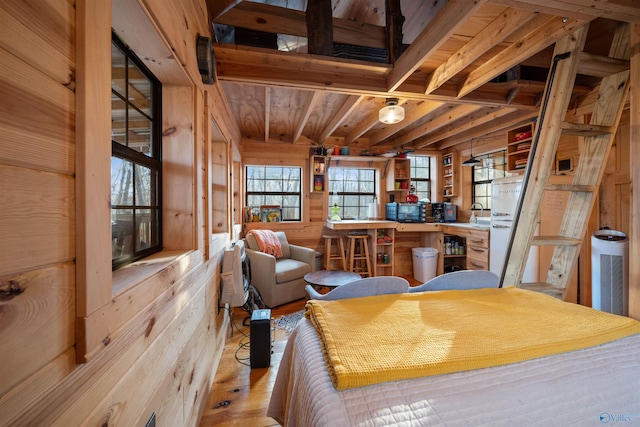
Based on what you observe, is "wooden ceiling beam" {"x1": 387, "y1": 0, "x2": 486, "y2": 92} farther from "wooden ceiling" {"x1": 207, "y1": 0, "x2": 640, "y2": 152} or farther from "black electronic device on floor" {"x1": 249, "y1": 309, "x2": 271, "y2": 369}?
"black electronic device on floor" {"x1": 249, "y1": 309, "x2": 271, "y2": 369}

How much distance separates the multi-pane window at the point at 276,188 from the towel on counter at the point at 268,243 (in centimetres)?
77

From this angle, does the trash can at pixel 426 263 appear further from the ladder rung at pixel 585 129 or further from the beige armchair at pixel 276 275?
the ladder rung at pixel 585 129

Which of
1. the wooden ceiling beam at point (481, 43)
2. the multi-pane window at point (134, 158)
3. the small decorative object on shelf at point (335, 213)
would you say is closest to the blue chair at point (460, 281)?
the multi-pane window at point (134, 158)

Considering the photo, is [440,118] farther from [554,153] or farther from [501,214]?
[554,153]

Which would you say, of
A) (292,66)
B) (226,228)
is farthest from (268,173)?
(292,66)

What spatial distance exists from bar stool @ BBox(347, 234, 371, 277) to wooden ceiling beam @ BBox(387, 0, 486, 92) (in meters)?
2.51

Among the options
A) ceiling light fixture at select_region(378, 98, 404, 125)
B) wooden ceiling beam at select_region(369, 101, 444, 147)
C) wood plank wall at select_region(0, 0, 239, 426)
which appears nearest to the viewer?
wood plank wall at select_region(0, 0, 239, 426)

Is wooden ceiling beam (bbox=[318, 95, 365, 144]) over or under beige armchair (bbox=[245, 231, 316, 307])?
over

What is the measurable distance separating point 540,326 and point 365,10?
280cm

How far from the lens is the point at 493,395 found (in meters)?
0.63

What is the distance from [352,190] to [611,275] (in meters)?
3.42

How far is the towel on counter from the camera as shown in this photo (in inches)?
136

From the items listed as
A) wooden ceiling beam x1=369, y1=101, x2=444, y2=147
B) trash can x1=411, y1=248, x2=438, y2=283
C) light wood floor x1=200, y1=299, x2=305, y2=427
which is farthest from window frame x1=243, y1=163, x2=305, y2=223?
light wood floor x1=200, y1=299, x2=305, y2=427

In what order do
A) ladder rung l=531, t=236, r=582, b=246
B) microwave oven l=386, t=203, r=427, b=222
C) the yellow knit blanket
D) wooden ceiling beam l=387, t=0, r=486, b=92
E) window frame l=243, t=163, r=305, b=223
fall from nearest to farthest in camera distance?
the yellow knit blanket
wooden ceiling beam l=387, t=0, r=486, b=92
ladder rung l=531, t=236, r=582, b=246
microwave oven l=386, t=203, r=427, b=222
window frame l=243, t=163, r=305, b=223
